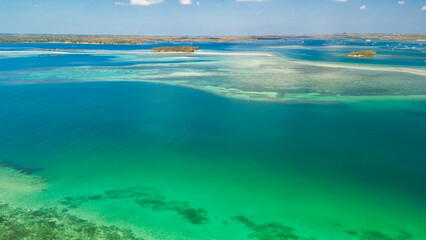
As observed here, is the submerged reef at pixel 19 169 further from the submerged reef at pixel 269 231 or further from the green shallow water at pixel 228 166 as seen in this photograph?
the submerged reef at pixel 269 231

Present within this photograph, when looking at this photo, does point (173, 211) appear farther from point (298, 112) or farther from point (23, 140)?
point (298, 112)

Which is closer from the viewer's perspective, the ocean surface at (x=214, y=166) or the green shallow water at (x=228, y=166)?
the ocean surface at (x=214, y=166)

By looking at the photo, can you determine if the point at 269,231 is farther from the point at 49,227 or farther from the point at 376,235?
the point at 49,227

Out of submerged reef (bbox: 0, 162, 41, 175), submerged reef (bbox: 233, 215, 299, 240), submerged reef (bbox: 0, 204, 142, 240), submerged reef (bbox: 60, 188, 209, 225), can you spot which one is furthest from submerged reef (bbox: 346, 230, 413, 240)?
submerged reef (bbox: 0, 162, 41, 175)

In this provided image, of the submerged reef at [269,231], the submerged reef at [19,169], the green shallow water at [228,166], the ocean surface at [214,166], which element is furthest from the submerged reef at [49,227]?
the submerged reef at [269,231]

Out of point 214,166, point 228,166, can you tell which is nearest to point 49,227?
point 214,166

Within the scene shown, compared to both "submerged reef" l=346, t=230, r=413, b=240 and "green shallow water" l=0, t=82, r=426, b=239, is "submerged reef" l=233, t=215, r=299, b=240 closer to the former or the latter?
"green shallow water" l=0, t=82, r=426, b=239
